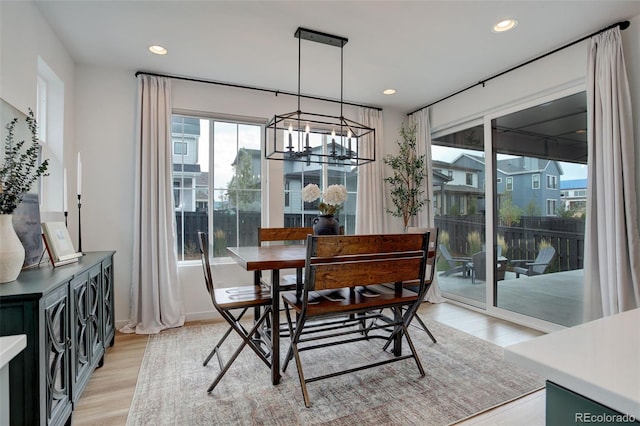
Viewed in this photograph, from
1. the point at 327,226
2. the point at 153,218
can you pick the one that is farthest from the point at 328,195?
the point at 153,218

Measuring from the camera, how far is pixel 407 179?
4.36m

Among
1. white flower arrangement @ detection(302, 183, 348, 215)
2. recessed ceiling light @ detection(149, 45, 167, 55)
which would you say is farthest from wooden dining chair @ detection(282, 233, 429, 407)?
recessed ceiling light @ detection(149, 45, 167, 55)

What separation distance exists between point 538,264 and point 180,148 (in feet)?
13.1

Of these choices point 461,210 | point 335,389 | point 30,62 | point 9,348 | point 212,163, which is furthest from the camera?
point 461,210

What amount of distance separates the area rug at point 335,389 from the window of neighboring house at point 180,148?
2.03 metres

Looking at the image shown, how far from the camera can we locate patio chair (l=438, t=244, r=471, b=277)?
403cm

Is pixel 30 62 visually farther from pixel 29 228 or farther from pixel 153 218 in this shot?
pixel 153 218

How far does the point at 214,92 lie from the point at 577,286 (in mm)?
4134

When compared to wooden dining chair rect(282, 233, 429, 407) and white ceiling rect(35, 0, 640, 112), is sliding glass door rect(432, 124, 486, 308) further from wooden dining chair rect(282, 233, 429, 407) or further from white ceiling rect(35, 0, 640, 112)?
wooden dining chair rect(282, 233, 429, 407)

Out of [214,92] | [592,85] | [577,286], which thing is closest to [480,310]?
[577,286]

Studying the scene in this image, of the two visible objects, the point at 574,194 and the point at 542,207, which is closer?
the point at 574,194

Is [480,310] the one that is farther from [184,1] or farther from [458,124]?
[184,1]

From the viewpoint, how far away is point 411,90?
3.89 m

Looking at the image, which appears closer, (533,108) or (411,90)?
(533,108)
